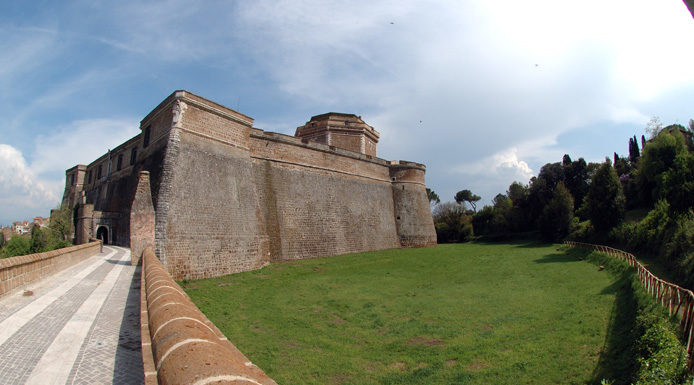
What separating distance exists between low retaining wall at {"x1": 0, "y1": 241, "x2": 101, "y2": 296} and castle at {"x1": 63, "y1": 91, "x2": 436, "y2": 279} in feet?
12.3

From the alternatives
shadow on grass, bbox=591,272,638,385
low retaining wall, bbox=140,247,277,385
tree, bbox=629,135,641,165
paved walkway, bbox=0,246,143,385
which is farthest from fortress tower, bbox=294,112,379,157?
tree, bbox=629,135,641,165

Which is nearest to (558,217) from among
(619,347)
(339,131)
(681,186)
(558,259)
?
(558,259)

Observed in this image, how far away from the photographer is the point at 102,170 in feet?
99.5

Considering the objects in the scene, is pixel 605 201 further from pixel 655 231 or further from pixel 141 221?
pixel 141 221

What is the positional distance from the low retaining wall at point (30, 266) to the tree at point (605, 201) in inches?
1213

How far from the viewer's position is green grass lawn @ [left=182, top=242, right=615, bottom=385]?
6.95 metres

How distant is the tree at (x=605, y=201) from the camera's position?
2473cm

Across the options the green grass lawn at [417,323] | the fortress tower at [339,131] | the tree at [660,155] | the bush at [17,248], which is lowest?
the green grass lawn at [417,323]

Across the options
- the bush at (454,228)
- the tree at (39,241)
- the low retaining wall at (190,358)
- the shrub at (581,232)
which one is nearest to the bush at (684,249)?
the shrub at (581,232)

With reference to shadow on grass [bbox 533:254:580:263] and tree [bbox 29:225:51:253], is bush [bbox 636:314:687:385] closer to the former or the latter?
shadow on grass [bbox 533:254:580:263]

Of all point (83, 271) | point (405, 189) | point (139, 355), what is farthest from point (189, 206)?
point (405, 189)

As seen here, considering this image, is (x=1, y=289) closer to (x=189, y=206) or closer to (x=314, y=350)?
(x=314, y=350)

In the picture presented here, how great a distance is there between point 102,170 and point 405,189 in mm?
26970

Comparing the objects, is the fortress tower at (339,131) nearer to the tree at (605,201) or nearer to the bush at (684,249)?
the tree at (605,201)
